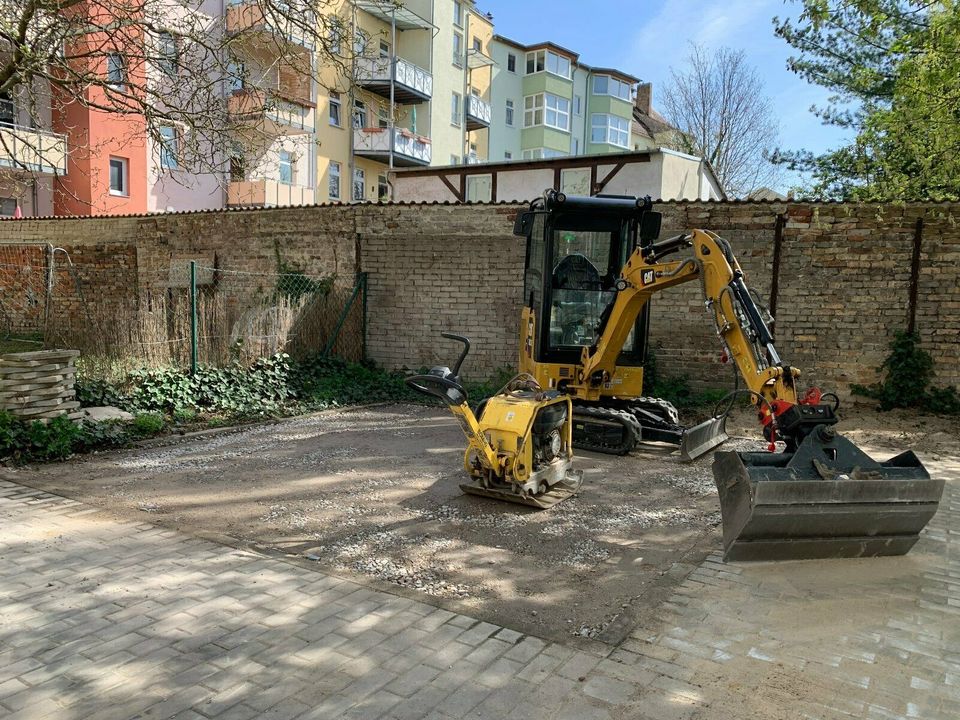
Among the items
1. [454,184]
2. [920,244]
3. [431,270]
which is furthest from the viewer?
[454,184]

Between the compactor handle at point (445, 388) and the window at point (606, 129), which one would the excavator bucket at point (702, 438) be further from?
the window at point (606, 129)

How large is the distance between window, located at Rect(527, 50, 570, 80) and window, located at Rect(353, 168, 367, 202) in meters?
15.5

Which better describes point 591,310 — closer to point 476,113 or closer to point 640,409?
point 640,409

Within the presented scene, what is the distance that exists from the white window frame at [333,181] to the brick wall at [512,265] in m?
13.8

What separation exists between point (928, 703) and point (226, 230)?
1373 centimetres

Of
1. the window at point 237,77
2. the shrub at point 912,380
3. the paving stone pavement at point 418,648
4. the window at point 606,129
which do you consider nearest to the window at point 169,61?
the window at point 237,77

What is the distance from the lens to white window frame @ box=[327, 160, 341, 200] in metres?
28.6

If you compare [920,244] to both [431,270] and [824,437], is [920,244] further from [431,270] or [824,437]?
[431,270]

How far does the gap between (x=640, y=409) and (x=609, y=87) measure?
38868 mm

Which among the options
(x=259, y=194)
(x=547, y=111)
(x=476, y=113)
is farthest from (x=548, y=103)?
(x=259, y=194)

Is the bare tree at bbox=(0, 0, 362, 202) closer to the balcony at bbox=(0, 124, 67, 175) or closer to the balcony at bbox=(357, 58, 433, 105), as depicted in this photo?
the balcony at bbox=(0, 124, 67, 175)

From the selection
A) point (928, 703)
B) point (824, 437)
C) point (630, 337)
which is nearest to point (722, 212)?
point (630, 337)

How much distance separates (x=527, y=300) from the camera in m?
8.75

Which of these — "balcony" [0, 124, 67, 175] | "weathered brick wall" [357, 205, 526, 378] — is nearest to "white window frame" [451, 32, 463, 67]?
"balcony" [0, 124, 67, 175]
